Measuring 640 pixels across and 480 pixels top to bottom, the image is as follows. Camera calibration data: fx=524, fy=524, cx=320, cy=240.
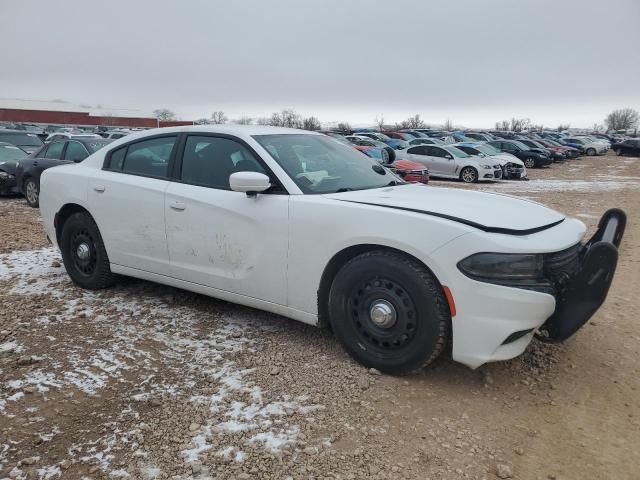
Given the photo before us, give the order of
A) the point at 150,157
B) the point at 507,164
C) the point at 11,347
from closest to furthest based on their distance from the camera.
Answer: the point at 11,347 → the point at 150,157 → the point at 507,164

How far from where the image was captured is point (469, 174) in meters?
20.1

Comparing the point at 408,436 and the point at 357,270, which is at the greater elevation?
the point at 357,270

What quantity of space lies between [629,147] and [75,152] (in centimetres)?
4269

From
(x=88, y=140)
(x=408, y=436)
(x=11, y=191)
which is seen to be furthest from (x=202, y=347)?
(x=11, y=191)

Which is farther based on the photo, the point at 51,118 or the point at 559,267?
the point at 51,118

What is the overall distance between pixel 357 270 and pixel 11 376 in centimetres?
229

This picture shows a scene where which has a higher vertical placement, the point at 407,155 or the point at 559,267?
the point at 559,267

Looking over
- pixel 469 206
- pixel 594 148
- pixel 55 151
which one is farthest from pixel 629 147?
pixel 469 206

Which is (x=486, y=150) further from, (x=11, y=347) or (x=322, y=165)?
(x=11, y=347)

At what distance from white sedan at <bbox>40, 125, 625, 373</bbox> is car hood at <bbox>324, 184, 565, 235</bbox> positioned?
0.05 feet

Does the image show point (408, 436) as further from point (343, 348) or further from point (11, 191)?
point (11, 191)

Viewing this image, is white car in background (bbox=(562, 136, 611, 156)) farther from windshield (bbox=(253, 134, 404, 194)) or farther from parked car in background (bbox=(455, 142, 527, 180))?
windshield (bbox=(253, 134, 404, 194))

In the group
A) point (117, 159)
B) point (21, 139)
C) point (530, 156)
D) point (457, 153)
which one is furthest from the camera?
point (530, 156)

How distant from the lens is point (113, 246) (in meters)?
4.66
